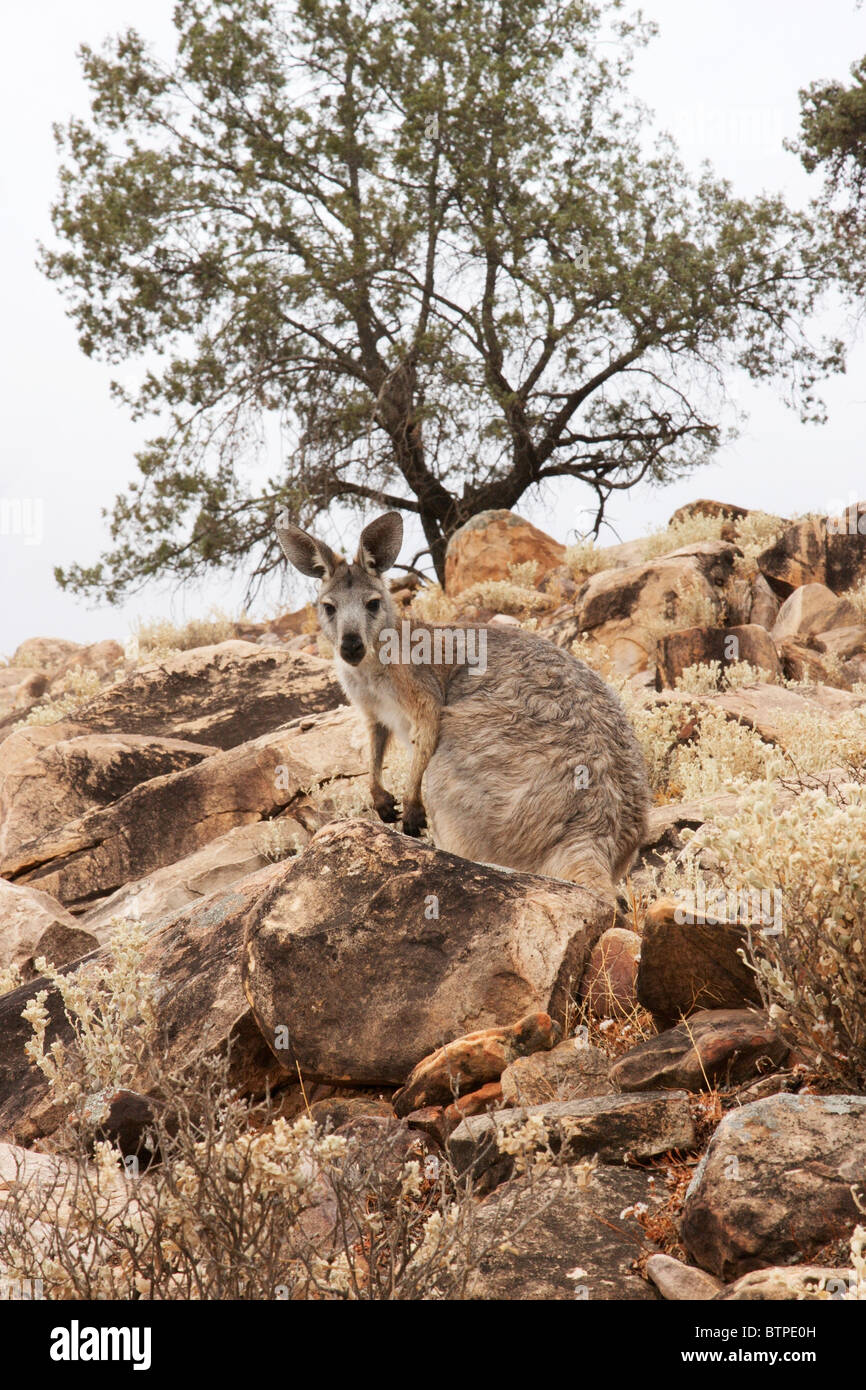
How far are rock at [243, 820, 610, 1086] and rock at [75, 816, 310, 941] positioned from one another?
10.9 ft

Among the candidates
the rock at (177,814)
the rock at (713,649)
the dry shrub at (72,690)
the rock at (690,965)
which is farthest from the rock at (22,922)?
the rock at (713,649)

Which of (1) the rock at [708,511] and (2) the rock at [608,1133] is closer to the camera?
(2) the rock at [608,1133]

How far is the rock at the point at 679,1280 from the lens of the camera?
3338mm

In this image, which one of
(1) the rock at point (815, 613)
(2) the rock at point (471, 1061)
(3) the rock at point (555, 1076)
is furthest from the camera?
(1) the rock at point (815, 613)

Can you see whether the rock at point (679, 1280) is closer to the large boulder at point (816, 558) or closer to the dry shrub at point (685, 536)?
the large boulder at point (816, 558)

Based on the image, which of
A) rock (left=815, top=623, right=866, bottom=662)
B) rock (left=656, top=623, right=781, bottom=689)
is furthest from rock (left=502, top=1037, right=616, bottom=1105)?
rock (left=815, top=623, right=866, bottom=662)

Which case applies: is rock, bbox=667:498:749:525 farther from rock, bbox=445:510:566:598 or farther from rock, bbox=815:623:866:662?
rock, bbox=815:623:866:662

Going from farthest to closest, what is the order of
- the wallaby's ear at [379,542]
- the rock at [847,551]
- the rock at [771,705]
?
1. the rock at [847,551]
2. the rock at [771,705]
3. the wallaby's ear at [379,542]

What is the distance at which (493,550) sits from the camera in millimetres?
20547

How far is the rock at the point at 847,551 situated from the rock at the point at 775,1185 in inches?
554

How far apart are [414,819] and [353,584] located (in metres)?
1.71

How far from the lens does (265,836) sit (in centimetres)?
924

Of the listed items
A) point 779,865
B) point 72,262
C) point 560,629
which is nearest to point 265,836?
point 779,865

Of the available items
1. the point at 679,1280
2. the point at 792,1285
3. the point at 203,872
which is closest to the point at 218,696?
the point at 203,872
